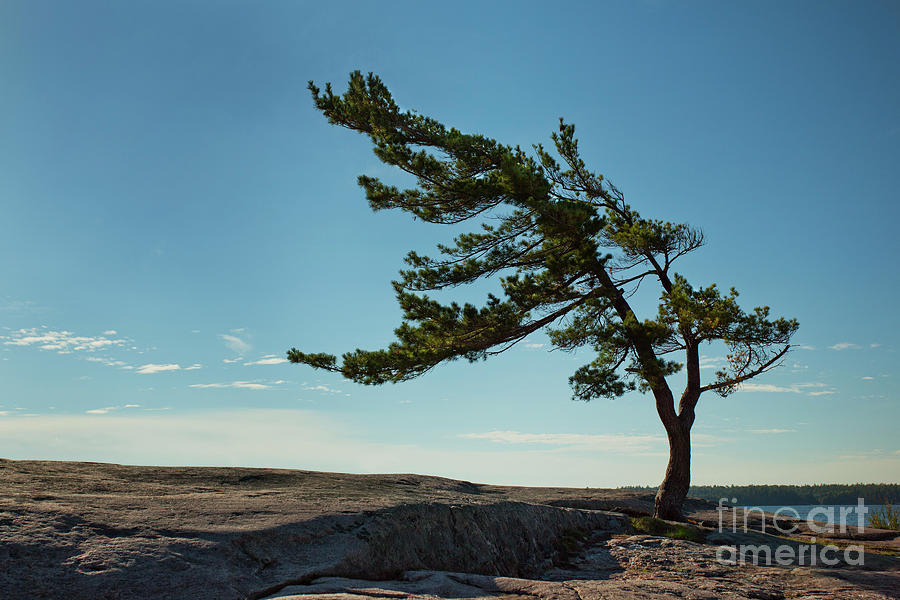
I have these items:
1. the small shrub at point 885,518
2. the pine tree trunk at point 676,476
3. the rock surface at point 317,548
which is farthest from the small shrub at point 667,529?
the small shrub at point 885,518

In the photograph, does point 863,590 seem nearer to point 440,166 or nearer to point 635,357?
point 635,357

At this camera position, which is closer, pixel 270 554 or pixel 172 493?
pixel 270 554

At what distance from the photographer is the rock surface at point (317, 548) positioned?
4.30 metres

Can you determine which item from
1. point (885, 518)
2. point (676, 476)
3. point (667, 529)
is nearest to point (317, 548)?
point (667, 529)

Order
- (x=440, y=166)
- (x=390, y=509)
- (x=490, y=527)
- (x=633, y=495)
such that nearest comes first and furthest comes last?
1. (x=390, y=509)
2. (x=490, y=527)
3. (x=440, y=166)
4. (x=633, y=495)

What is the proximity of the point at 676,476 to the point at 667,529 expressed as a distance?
7.93ft

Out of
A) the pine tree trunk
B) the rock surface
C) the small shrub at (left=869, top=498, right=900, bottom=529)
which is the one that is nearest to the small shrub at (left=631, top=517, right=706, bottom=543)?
the rock surface

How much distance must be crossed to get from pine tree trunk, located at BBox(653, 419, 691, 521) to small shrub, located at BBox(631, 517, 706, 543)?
178 cm

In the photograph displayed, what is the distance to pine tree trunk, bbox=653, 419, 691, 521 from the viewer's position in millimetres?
11922

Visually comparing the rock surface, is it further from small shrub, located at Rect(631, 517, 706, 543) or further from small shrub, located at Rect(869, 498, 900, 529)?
small shrub, located at Rect(869, 498, 900, 529)

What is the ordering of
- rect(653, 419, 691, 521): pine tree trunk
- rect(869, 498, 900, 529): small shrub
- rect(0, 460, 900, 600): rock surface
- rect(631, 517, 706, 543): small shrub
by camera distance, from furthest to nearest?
rect(869, 498, 900, 529): small shrub
rect(653, 419, 691, 521): pine tree trunk
rect(631, 517, 706, 543): small shrub
rect(0, 460, 900, 600): rock surface

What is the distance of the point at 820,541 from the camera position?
11.6 metres

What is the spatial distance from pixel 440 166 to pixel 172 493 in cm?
832

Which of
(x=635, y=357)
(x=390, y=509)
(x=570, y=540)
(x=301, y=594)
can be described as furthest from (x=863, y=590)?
(x=635, y=357)
